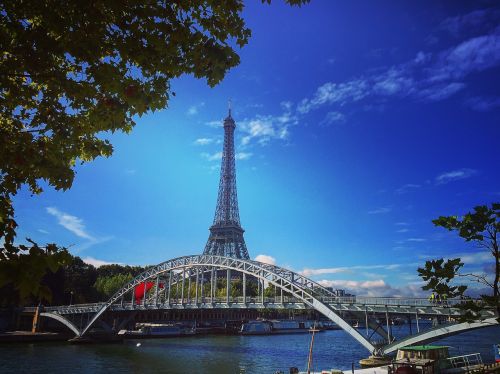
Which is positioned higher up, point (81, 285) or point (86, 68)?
point (81, 285)

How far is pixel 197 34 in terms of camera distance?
521cm

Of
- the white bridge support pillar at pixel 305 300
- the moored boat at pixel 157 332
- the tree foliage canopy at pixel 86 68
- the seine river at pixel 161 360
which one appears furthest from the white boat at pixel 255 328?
the tree foliage canopy at pixel 86 68

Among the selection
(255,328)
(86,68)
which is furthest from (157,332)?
(86,68)

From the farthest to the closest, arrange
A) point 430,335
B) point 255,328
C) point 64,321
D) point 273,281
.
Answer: point 255,328
point 64,321
point 273,281
point 430,335

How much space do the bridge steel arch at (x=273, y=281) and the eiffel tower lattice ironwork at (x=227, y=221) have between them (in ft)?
102

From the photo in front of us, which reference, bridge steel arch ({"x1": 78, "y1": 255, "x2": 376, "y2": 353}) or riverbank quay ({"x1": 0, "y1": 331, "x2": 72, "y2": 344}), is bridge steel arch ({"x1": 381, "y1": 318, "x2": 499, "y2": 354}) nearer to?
bridge steel arch ({"x1": 78, "y1": 255, "x2": 376, "y2": 353})

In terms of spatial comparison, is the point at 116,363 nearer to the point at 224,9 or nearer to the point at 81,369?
the point at 81,369

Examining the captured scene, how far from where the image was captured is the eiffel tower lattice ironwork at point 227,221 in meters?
97.7

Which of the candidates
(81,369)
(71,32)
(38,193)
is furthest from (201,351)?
(71,32)

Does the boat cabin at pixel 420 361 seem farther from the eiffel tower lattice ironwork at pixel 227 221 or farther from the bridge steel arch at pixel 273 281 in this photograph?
the eiffel tower lattice ironwork at pixel 227 221

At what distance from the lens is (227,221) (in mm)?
99938

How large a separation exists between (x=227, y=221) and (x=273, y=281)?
53.4 metres

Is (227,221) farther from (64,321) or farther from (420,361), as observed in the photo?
(420,361)

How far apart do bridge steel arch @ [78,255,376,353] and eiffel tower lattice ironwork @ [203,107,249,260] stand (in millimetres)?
31222
